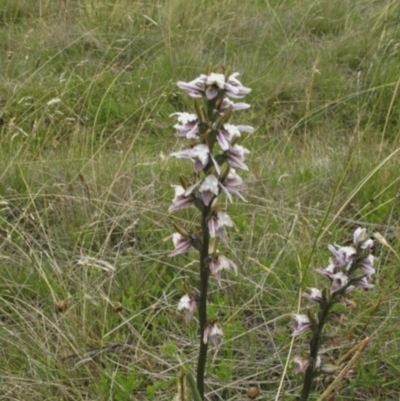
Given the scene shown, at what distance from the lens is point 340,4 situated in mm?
5555

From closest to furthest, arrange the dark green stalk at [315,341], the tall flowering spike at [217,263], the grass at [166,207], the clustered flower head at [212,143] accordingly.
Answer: the clustered flower head at [212,143], the tall flowering spike at [217,263], the dark green stalk at [315,341], the grass at [166,207]

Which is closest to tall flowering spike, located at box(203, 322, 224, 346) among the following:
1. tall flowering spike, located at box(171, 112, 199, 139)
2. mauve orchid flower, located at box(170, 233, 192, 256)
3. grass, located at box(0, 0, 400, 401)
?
mauve orchid flower, located at box(170, 233, 192, 256)

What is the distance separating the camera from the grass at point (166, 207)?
2252mm

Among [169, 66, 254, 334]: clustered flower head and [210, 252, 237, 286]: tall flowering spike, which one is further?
[210, 252, 237, 286]: tall flowering spike

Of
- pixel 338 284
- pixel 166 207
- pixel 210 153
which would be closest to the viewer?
pixel 210 153

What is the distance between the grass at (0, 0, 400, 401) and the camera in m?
2.25

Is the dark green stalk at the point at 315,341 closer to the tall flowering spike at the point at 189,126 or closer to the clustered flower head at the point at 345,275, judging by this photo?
the clustered flower head at the point at 345,275

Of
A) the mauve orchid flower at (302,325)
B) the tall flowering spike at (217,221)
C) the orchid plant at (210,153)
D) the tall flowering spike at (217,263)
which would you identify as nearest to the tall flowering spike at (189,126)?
the orchid plant at (210,153)

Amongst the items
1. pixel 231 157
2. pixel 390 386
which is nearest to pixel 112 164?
pixel 390 386

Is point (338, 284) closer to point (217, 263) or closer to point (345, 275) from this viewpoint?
point (345, 275)

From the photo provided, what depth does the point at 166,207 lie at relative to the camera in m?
3.04

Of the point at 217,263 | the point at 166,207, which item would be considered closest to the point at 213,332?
the point at 217,263

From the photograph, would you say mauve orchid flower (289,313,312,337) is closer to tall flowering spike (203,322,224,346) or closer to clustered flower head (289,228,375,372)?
clustered flower head (289,228,375,372)

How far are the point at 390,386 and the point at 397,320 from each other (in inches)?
10.1
